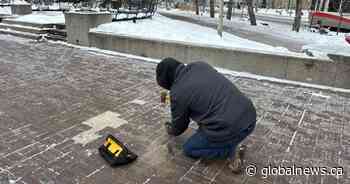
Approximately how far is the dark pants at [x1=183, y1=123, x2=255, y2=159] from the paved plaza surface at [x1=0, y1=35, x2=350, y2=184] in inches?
4.1

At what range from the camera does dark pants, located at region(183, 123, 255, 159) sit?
274 cm

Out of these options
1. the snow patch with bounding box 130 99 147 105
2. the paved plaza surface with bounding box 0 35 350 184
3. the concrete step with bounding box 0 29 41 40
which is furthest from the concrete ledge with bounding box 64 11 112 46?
the snow patch with bounding box 130 99 147 105

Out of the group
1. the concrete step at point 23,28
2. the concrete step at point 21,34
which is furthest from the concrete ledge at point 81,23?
the concrete step at point 23,28

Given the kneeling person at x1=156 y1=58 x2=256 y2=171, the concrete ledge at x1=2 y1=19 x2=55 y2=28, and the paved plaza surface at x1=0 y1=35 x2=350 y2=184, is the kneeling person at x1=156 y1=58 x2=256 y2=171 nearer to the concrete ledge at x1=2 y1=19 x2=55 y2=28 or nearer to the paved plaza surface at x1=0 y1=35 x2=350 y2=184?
the paved plaza surface at x1=0 y1=35 x2=350 y2=184

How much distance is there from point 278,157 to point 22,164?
2623mm

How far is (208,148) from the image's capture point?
9.49 feet

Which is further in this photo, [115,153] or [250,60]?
[250,60]

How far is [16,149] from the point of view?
10.3 ft

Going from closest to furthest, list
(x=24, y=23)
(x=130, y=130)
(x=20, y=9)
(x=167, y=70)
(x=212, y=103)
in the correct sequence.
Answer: (x=212, y=103), (x=167, y=70), (x=130, y=130), (x=24, y=23), (x=20, y=9)

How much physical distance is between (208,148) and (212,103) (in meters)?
0.53

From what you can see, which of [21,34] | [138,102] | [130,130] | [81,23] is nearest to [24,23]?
[21,34]

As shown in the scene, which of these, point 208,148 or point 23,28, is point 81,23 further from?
point 208,148

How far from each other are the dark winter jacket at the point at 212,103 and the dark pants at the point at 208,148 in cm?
10

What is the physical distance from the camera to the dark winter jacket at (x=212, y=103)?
102 inches
